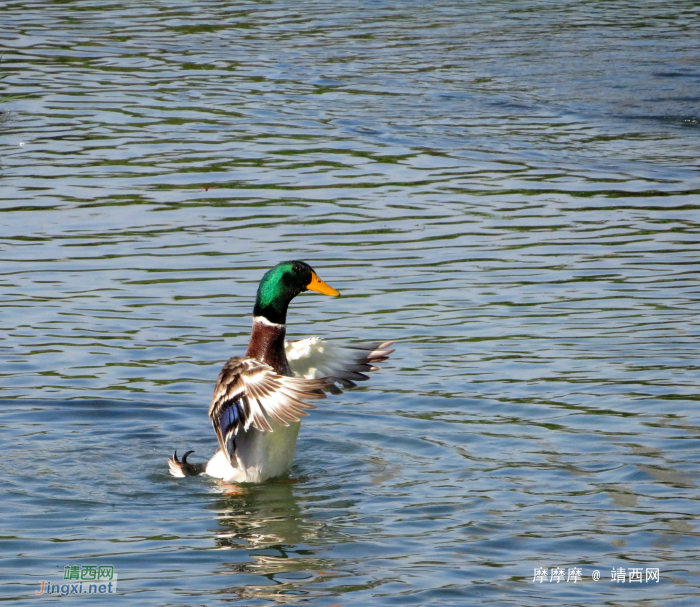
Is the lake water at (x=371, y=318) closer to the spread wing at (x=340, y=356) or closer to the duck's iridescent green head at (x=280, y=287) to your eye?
the spread wing at (x=340, y=356)

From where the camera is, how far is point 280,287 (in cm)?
809

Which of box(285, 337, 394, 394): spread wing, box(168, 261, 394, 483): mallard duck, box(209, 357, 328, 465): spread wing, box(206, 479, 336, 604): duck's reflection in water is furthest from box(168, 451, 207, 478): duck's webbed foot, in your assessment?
box(285, 337, 394, 394): spread wing

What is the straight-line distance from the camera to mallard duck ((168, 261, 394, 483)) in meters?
7.51

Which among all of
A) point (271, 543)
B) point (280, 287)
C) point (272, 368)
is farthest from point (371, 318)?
point (271, 543)

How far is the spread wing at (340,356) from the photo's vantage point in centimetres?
812

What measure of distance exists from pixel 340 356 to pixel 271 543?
158 cm

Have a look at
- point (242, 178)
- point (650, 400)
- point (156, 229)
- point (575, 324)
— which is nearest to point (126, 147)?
point (242, 178)

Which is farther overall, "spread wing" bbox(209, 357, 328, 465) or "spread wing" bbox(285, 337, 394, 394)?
"spread wing" bbox(285, 337, 394, 394)

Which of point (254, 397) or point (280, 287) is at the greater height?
point (280, 287)

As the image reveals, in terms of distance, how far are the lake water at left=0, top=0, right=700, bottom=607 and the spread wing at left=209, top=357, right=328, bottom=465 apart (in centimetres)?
50

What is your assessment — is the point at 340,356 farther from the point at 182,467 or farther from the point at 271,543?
the point at 271,543

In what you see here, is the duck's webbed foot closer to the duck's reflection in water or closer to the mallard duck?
the mallard duck

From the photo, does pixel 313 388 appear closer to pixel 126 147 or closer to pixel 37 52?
pixel 126 147

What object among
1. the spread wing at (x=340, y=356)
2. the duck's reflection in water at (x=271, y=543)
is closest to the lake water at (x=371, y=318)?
the duck's reflection in water at (x=271, y=543)
